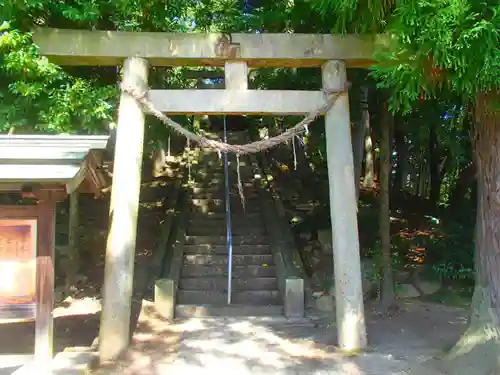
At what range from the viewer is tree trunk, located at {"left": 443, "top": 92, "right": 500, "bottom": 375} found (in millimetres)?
5457

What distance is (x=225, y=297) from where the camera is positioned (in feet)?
28.8

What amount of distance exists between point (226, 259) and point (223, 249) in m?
0.33

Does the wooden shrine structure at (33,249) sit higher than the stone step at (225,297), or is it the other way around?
the wooden shrine structure at (33,249)

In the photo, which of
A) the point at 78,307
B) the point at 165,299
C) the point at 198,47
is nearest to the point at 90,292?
the point at 78,307

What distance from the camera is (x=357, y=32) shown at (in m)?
6.61

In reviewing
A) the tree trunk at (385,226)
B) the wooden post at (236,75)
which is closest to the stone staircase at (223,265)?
the tree trunk at (385,226)

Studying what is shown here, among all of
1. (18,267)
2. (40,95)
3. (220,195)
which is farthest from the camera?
(220,195)

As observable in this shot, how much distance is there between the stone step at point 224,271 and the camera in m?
9.33

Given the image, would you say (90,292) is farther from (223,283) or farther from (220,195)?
(220,195)

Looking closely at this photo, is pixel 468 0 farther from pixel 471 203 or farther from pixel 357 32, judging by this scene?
pixel 471 203

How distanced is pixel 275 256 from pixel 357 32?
449cm

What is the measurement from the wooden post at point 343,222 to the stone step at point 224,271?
2937 mm

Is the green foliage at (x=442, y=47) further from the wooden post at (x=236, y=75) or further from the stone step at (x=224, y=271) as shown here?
the stone step at (x=224, y=271)

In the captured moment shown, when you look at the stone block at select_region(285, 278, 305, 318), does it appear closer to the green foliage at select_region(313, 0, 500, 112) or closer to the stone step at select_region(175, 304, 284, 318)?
the stone step at select_region(175, 304, 284, 318)
